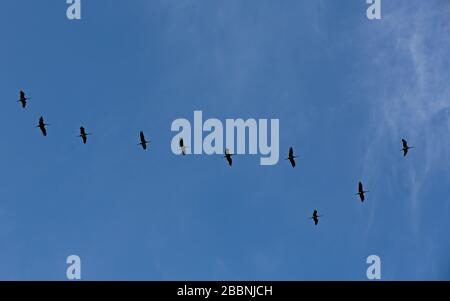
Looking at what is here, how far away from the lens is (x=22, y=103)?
150750mm
